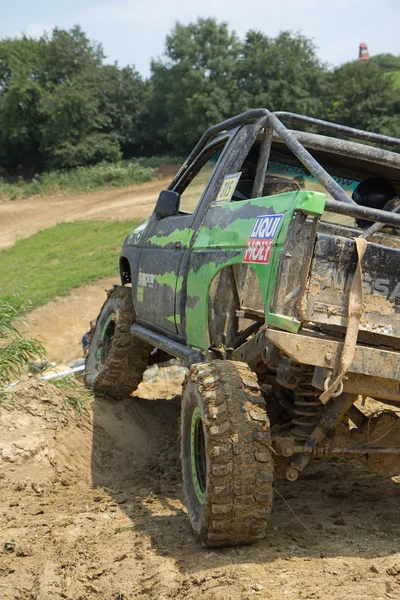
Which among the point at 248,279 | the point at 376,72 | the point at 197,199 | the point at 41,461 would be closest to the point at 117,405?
the point at 41,461

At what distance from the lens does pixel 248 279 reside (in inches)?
151

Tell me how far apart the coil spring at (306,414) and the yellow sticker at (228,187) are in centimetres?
127

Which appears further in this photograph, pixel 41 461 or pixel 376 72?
pixel 376 72

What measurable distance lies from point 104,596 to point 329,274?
1699 millimetres

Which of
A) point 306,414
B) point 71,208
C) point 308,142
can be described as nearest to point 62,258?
point 71,208

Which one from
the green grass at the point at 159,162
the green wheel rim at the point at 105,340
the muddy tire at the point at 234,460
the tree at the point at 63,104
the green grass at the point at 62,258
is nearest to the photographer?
the muddy tire at the point at 234,460

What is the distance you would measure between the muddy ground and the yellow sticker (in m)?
1.77

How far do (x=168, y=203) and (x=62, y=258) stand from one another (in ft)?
38.9

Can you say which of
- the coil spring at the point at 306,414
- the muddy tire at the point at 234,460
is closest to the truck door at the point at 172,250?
the coil spring at the point at 306,414

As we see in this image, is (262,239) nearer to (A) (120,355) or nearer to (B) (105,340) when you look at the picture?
(A) (120,355)

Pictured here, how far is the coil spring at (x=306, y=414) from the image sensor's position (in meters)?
3.81

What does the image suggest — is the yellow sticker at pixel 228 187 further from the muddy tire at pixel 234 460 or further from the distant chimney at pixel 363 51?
the distant chimney at pixel 363 51

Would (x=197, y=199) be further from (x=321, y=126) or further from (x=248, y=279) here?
(x=248, y=279)

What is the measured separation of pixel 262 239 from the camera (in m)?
3.54
